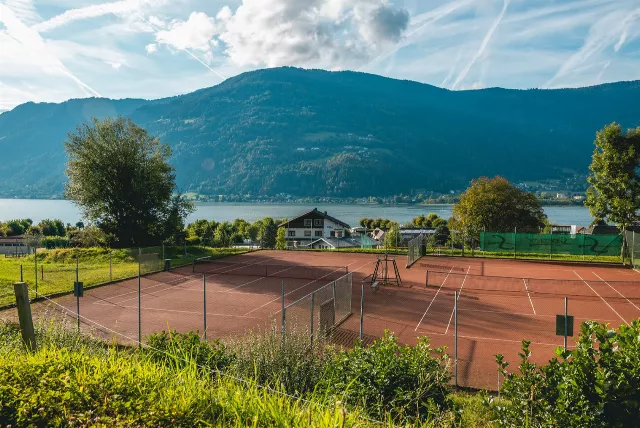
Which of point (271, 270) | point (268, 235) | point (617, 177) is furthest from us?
point (268, 235)

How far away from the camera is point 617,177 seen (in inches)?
1356

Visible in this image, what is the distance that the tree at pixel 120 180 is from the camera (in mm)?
39781

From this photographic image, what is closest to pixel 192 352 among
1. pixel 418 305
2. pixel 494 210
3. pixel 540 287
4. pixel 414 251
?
pixel 418 305

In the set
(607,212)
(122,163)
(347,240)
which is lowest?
(347,240)

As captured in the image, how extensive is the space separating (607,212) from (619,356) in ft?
118

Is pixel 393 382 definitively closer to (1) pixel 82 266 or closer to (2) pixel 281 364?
(2) pixel 281 364

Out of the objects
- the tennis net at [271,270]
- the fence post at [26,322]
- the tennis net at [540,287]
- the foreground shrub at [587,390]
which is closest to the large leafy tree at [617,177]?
the tennis net at [540,287]

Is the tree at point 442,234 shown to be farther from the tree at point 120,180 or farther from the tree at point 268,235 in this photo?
the tree at point 120,180

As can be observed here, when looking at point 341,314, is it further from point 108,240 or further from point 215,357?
point 108,240

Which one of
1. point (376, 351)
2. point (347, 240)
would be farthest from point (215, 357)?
point (347, 240)

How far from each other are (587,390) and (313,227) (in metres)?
93.8

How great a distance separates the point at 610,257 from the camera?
36.4m

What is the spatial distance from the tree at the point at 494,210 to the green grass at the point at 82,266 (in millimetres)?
27135

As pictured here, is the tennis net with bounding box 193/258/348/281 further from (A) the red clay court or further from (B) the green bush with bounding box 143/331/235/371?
(B) the green bush with bounding box 143/331/235/371
